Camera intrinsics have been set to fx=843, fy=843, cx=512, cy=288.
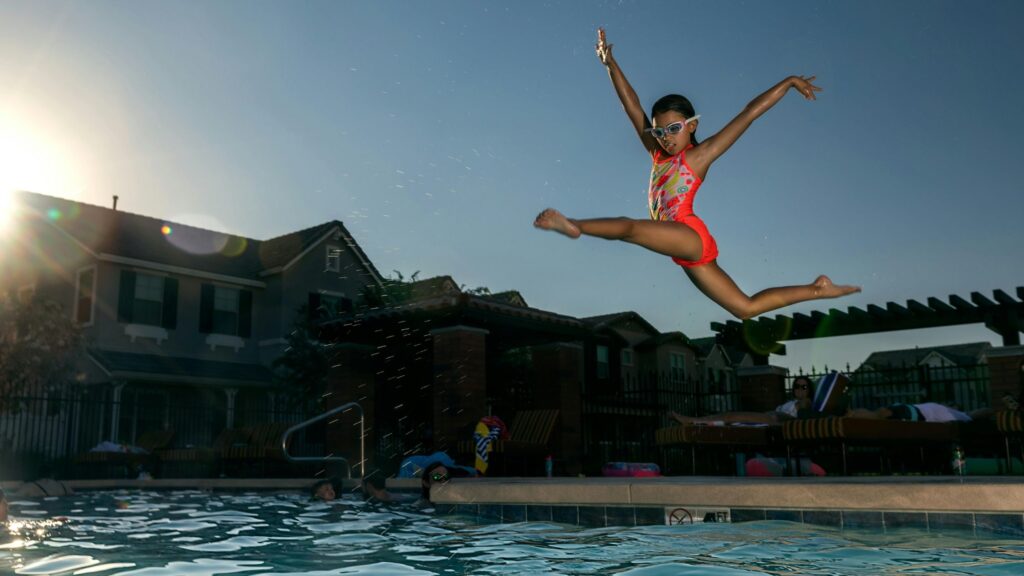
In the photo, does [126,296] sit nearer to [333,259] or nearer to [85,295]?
[85,295]

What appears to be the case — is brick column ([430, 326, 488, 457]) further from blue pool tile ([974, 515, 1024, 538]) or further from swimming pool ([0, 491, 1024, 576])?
blue pool tile ([974, 515, 1024, 538])

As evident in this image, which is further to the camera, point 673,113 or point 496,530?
point 496,530

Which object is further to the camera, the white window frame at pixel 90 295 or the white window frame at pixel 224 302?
the white window frame at pixel 224 302

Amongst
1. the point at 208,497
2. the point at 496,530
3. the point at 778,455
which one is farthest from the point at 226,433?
the point at 496,530

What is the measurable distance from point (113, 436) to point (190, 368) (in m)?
3.41

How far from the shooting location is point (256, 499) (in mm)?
12477

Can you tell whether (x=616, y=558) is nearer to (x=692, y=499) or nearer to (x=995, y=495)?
(x=692, y=499)

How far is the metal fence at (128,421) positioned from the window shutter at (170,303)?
2.11 metres

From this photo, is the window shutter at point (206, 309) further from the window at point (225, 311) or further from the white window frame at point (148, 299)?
the white window frame at point (148, 299)

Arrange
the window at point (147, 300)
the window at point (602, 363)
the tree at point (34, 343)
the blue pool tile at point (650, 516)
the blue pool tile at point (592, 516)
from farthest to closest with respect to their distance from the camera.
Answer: the window at point (602, 363) → the window at point (147, 300) → the tree at point (34, 343) → the blue pool tile at point (592, 516) → the blue pool tile at point (650, 516)

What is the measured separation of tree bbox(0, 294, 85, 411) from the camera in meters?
22.0

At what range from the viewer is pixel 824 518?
5.89 meters

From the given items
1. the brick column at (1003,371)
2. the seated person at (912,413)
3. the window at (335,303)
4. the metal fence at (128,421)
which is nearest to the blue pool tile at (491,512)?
the seated person at (912,413)

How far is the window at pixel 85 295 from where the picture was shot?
83.9 ft
